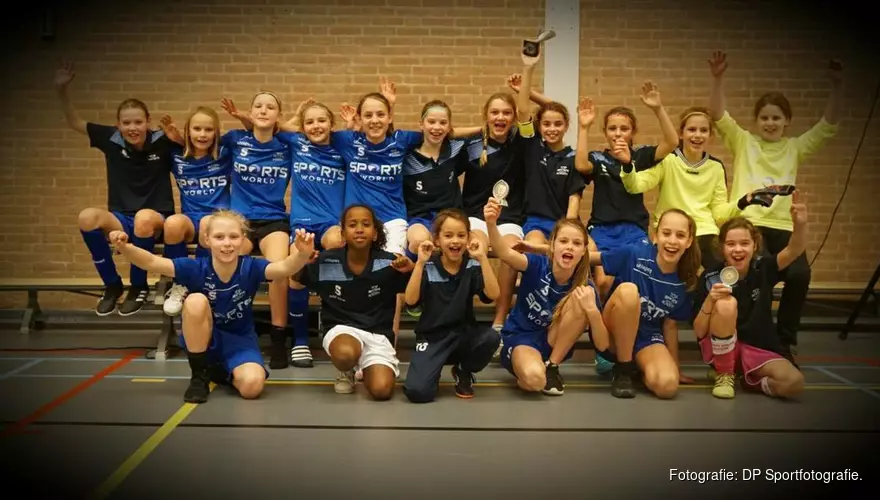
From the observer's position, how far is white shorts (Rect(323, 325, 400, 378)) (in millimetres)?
4766

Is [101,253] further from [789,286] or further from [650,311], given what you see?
[789,286]

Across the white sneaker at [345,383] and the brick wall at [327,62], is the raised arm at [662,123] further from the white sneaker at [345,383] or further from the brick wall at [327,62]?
the white sneaker at [345,383]

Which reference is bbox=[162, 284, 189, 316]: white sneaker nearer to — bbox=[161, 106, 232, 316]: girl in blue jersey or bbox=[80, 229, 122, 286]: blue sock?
bbox=[161, 106, 232, 316]: girl in blue jersey

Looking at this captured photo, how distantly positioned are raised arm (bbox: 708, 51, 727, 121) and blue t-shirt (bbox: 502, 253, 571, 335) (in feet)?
6.56

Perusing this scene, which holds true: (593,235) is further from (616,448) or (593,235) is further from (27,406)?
(27,406)

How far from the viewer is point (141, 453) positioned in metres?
3.69

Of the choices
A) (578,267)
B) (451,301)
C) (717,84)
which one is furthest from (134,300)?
(717,84)

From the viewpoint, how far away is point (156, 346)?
20.7 ft

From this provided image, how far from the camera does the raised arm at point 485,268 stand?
4.68m

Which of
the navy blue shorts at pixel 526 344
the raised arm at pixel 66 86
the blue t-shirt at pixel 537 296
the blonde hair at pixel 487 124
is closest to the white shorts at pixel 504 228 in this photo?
the blonde hair at pixel 487 124

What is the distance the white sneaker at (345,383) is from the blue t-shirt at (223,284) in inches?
28.3

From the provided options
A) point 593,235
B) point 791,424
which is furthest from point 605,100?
point 791,424

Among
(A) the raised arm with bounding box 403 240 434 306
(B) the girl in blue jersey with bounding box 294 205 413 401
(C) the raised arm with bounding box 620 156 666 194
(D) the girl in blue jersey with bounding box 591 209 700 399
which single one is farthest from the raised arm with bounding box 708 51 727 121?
(B) the girl in blue jersey with bounding box 294 205 413 401

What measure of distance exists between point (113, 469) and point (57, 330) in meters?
3.93
